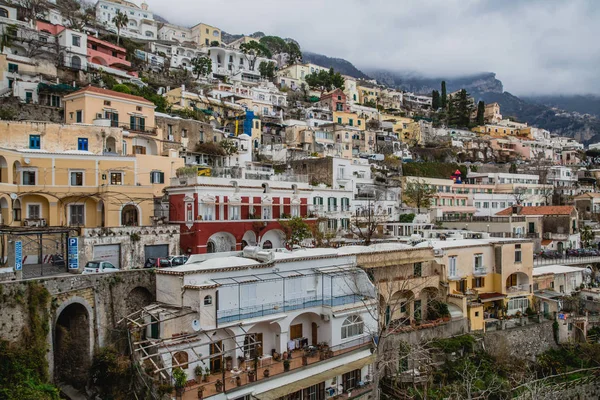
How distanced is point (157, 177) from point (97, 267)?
13147mm

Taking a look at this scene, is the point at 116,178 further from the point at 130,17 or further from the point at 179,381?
the point at 130,17

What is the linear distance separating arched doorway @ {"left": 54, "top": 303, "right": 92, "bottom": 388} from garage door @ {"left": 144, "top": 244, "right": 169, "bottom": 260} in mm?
6913

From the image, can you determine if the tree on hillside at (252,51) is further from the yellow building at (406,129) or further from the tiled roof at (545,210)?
the tiled roof at (545,210)

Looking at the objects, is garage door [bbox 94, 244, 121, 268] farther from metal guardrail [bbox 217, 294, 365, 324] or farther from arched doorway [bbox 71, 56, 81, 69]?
arched doorway [bbox 71, 56, 81, 69]

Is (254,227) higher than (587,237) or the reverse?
higher

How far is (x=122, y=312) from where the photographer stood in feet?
73.2

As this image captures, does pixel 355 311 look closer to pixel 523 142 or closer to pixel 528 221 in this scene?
pixel 528 221

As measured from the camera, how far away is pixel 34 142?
32781mm

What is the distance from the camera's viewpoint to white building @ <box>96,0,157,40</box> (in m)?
96.8

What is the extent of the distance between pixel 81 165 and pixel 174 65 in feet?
205

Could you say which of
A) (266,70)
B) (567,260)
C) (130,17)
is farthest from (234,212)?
(130,17)

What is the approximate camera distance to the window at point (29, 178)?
1144 inches

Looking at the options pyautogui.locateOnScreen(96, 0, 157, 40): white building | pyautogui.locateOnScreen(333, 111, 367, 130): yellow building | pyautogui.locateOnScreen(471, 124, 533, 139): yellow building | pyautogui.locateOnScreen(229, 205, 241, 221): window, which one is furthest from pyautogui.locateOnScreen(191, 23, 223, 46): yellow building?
pyautogui.locateOnScreen(229, 205, 241, 221): window

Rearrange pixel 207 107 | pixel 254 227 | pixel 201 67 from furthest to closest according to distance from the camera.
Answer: pixel 201 67
pixel 207 107
pixel 254 227
